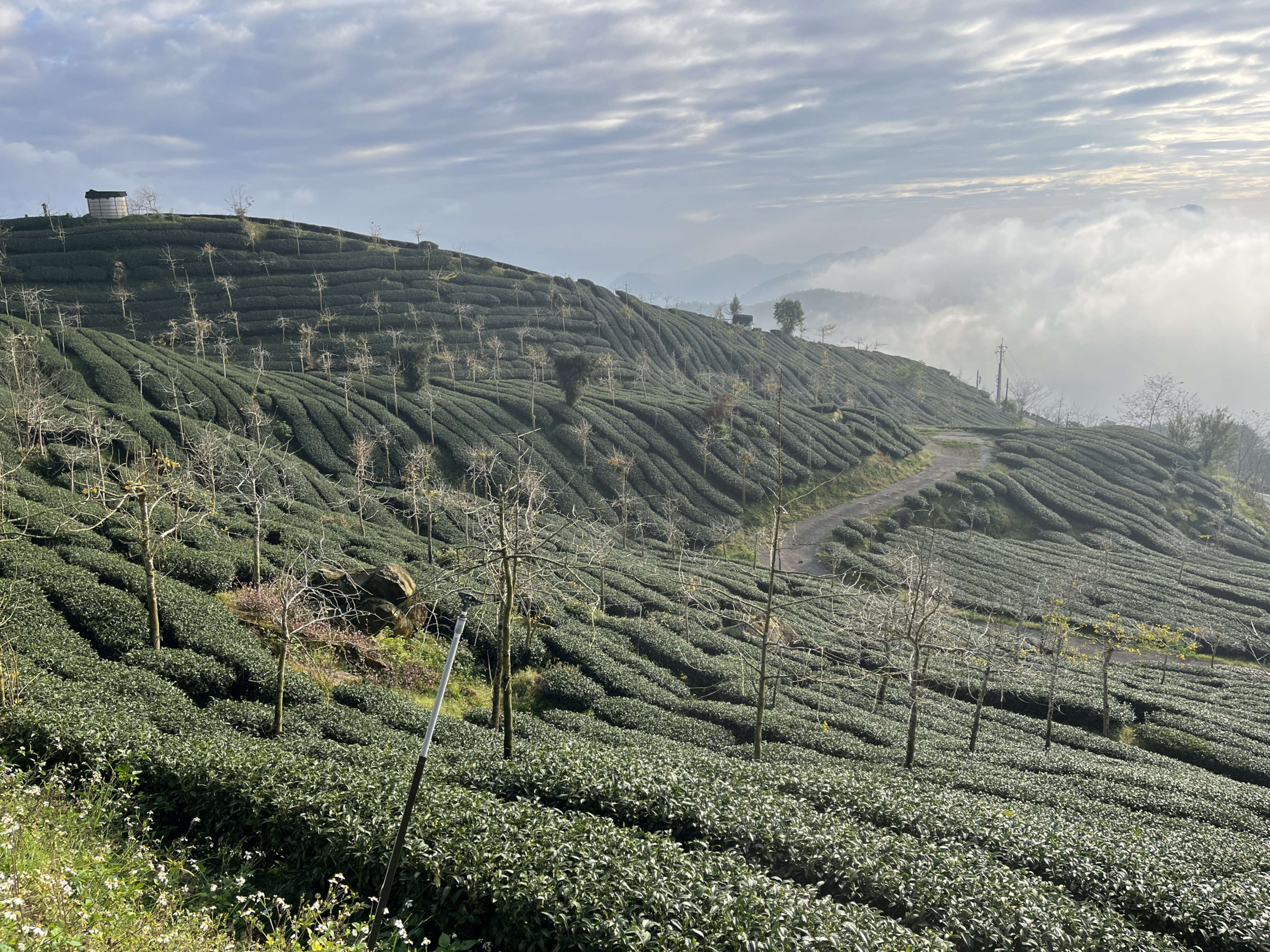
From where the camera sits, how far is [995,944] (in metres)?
10.8

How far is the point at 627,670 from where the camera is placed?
33.6m

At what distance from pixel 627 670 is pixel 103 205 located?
138 m

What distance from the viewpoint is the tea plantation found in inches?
442

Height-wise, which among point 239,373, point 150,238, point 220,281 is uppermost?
point 150,238

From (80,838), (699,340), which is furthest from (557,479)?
(699,340)

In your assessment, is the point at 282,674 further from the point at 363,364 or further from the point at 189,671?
the point at 363,364

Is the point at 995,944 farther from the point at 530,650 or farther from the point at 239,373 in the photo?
the point at 239,373

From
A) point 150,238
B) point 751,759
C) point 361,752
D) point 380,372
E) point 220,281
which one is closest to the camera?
point 361,752

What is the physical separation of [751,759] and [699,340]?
13049cm

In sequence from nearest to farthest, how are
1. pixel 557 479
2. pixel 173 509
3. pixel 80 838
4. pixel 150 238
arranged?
1. pixel 80 838
2. pixel 173 509
3. pixel 557 479
4. pixel 150 238

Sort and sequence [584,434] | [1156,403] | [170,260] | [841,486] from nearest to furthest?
[584,434] → [841,486] → [170,260] → [1156,403]

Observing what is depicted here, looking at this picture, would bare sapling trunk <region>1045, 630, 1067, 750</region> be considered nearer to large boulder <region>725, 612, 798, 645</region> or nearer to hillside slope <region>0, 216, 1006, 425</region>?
large boulder <region>725, 612, 798, 645</region>

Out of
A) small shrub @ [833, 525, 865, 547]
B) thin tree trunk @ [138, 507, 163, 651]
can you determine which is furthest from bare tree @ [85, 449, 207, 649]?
small shrub @ [833, 525, 865, 547]

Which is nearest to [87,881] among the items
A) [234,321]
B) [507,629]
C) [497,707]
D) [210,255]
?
[507,629]
